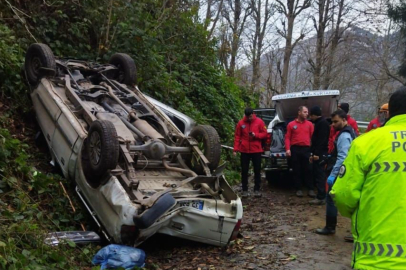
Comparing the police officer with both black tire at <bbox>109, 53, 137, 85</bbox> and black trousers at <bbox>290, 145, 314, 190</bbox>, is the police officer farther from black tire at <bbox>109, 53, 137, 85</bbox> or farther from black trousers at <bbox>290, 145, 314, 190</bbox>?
black tire at <bbox>109, 53, 137, 85</bbox>

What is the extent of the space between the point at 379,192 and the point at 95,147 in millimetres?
3741

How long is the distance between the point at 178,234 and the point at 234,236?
720mm

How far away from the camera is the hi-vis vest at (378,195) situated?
2205 mm

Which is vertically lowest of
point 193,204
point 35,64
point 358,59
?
point 193,204

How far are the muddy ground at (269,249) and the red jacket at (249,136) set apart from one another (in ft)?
5.04

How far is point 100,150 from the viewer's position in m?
5.15

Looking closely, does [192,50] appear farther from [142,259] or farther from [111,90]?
[142,259]

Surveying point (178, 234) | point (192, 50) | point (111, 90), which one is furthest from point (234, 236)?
point (192, 50)

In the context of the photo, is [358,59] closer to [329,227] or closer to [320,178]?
[320,178]

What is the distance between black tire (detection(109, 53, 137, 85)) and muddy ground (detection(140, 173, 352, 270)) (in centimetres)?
311

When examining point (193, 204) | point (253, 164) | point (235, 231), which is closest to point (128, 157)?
point (193, 204)

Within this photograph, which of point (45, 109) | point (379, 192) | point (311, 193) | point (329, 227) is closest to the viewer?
point (379, 192)

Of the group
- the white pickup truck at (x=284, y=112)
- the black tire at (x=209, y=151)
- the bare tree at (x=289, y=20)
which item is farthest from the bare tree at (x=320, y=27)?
the black tire at (x=209, y=151)

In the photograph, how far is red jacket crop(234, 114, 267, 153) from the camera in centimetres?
812
